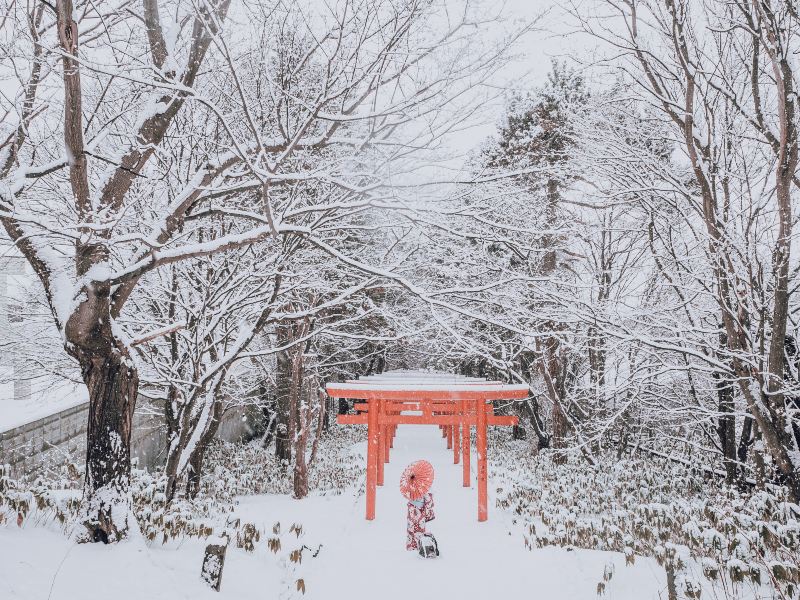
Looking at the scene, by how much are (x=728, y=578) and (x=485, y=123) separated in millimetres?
4982

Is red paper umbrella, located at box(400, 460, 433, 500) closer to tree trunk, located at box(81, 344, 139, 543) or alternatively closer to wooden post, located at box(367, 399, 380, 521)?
wooden post, located at box(367, 399, 380, 521)

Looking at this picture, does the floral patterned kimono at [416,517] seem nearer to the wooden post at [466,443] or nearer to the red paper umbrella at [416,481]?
the red paper umbrella at [416,481]

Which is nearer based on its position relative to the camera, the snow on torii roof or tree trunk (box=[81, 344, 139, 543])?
tree trunk (box=[81, 344, 139, 543])

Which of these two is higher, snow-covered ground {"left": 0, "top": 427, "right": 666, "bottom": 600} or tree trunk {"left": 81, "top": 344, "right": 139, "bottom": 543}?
tree trunk {"left": 81, "top": 344, "right": 139, "bottom": 543}

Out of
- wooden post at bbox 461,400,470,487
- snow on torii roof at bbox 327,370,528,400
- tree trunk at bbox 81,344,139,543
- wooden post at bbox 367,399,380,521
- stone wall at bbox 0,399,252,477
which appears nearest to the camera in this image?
tree trunk at bbox 81,344,139,543

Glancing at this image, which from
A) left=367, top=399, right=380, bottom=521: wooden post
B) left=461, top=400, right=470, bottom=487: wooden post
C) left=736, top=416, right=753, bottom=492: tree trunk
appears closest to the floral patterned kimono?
left=367, top=399, right=380, bottom=521: wooden post

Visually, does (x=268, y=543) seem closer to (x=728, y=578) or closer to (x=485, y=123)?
(x=728, y=578)

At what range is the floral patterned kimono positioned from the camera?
278 inches

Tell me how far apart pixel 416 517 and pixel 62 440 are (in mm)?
7778

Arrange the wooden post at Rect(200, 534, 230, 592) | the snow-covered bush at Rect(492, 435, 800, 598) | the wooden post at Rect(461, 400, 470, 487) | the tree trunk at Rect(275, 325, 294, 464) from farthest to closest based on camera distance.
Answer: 1. the tree trunk at Rect(275, 325, 294, 464)
2. the wooden post at Rect(461, 400, 470, 487)
3. the snow-covered bush at Rect(492, 435, 800, 598)
4. the wooden post at Rect(200, 534, 230, 592)

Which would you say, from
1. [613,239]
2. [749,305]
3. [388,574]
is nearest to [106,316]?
[388,574]

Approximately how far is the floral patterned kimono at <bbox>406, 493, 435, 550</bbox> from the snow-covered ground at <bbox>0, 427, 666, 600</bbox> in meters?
0.20

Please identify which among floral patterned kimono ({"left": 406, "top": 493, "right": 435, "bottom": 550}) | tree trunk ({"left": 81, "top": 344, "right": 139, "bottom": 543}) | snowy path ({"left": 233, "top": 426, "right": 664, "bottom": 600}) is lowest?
snowy path ({"left": 233, "top": 426, "right": 664, "bottom": 600})

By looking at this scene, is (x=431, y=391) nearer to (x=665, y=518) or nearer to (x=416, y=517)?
(x=416, y=517)
